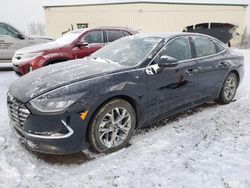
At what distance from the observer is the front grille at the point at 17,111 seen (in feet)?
9.63

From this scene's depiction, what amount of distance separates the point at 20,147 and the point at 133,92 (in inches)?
66.0

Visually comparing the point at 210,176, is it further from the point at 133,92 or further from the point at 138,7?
the point at 138,7

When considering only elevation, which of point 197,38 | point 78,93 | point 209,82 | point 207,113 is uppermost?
point 197,38

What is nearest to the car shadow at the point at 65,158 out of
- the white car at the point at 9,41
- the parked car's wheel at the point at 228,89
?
the parked car's wheel at the point at 228,89

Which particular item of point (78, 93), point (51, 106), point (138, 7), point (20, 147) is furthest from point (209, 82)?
point (138, 7)

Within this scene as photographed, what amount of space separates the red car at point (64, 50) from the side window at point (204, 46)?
323 centimetres

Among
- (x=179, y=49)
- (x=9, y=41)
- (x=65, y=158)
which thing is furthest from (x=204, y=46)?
(x=9, y=41)

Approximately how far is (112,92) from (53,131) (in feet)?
2.74

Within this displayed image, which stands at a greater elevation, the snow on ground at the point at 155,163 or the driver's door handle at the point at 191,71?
the driver's door handle at the point at 191,71

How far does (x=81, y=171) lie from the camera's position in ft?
9.65

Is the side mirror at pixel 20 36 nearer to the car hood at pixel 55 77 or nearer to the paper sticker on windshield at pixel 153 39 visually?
the car hood at pixel 55 77

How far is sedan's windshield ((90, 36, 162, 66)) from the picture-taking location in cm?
379

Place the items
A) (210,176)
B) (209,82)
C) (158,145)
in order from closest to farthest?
1. (210,176)
2. (158,145)
3. (209,82)

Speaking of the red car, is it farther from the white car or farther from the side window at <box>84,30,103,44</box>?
the white car
